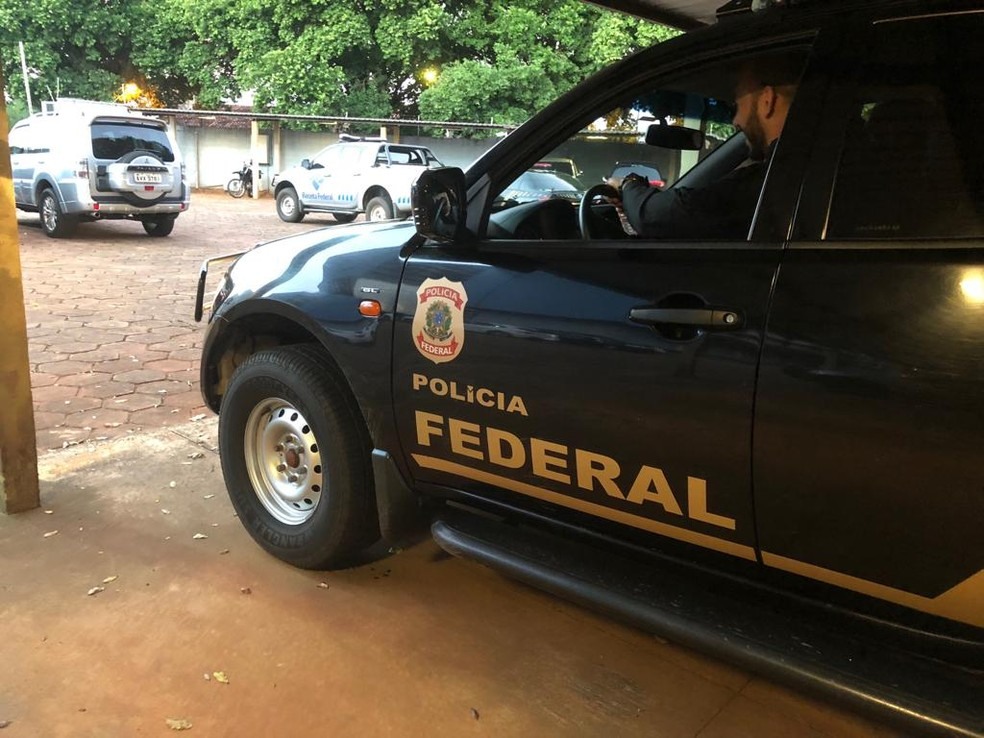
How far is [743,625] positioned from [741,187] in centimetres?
114

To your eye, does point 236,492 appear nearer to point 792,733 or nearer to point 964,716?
point 792,733

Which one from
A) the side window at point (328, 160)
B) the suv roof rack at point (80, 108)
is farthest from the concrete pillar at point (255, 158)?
the suv roof rack at point (80, 108)

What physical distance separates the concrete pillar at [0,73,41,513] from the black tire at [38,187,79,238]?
10.5 metres

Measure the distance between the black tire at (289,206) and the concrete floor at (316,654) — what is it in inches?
619

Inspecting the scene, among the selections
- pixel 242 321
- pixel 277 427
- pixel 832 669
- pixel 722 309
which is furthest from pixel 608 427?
pixel 242 321

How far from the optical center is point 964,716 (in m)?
1.70

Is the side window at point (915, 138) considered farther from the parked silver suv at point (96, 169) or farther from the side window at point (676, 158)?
the parked silver suv at point (96, 169)

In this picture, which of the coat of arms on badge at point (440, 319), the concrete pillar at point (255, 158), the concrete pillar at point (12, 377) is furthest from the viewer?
the concrete pillar at point (255, 158)

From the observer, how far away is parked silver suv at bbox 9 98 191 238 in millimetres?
12266

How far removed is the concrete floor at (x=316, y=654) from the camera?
2.34m

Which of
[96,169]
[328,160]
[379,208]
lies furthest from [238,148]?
[96,169]

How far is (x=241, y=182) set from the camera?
85.8 feet

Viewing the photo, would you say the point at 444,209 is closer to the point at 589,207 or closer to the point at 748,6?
the point at 589,207

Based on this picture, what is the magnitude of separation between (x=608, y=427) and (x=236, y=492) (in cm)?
178
